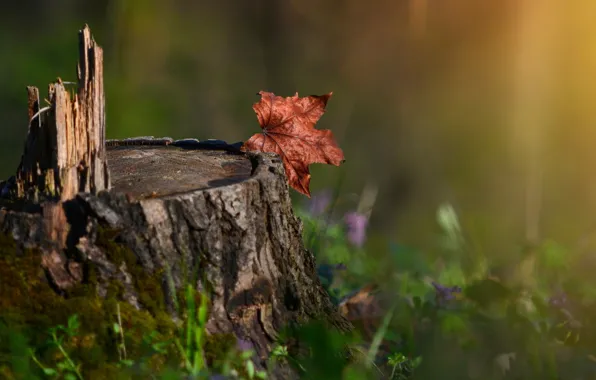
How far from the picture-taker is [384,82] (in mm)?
7840

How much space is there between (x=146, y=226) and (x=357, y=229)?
2.20 meters

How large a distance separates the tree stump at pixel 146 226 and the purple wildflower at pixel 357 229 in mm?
1728

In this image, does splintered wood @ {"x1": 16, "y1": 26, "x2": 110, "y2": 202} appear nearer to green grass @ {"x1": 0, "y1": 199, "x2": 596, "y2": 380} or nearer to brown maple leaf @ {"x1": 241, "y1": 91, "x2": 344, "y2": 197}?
green grass @ {"x1": 0, "y1": 199, "x2": 596, "y2": 380}

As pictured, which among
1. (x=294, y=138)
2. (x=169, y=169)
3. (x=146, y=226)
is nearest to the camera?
(x=146, y=226)

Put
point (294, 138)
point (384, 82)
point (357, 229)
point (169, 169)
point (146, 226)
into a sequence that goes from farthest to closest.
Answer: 1. point (384, 82)
2. point (357, 229)
3. point (294, 138)
4. point (169, 169)
5. point (146, 226)

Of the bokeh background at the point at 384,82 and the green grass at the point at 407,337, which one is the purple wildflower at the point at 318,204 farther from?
the bokeh background at the point at 384,82

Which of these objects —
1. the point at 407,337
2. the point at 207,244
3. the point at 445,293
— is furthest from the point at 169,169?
the point at 445,293

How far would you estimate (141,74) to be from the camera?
704 centimetres

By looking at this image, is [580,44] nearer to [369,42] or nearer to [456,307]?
[369,42]

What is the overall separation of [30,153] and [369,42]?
6.40 metres

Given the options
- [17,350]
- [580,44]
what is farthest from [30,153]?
[580,44]

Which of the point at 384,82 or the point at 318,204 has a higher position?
the point at 384,82

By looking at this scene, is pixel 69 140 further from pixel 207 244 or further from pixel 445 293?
pixel 445 293

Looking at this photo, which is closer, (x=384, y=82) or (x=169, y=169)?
(x=169, y=169)
